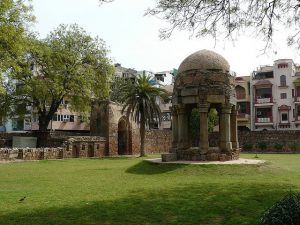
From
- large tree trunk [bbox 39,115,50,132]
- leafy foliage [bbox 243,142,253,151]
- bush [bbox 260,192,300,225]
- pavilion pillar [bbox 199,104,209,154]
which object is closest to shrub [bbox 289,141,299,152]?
leafy foliage [bbox 243,142,253,151]

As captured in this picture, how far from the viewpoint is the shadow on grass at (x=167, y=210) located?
26.3 feet

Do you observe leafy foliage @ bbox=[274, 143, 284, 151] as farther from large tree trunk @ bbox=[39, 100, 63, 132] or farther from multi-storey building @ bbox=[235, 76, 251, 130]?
large tree trunk @ bbox=[39, 100, 63, 132]

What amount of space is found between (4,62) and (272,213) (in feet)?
73.5

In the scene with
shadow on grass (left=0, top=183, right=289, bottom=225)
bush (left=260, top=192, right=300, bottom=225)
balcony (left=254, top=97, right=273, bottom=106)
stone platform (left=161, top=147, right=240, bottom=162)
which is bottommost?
shadow on grass (left=0, top=183, right=289, bottom=225)

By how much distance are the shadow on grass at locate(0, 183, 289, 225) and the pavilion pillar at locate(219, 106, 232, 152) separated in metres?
8.86

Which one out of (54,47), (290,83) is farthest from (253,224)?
(290,83)

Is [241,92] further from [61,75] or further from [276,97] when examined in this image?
[61,75]

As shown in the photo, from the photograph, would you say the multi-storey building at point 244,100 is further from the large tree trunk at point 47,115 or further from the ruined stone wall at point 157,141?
the large tree trunk at point 47,115

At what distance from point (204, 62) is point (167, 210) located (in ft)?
42.5

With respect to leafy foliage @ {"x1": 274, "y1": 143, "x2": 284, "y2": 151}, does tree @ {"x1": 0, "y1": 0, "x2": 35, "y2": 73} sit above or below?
above

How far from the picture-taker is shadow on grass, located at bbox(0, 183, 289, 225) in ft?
26.3

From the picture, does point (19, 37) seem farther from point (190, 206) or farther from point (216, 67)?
point (190, 206)

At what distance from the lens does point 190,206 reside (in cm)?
938

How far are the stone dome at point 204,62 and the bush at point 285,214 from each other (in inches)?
588
